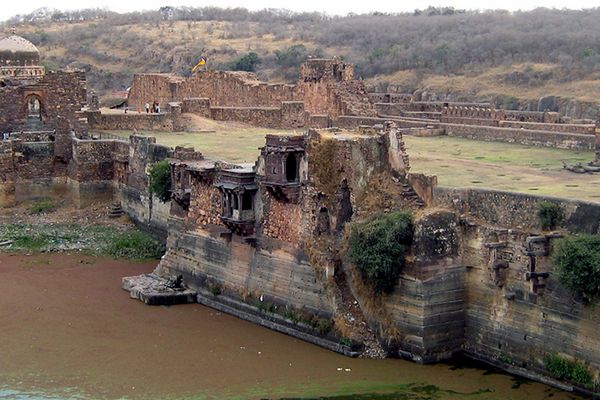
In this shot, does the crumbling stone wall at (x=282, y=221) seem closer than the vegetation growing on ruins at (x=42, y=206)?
Yes

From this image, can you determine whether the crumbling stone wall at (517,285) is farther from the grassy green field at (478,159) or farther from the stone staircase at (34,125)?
the stone staircase at (34,125)

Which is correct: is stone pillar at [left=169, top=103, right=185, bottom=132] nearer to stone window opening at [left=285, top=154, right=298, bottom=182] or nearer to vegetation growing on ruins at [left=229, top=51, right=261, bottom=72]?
stone window opening at [left=285, top=154, right=298, bottom=182]

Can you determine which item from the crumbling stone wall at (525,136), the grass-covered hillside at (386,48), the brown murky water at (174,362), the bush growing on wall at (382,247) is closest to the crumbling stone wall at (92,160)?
the brown murky water at (174,362)

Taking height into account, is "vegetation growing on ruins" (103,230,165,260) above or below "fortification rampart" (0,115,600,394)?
below

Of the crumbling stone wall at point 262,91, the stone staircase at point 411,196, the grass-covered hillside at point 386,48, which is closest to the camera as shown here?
the stone staircase at point 411,196

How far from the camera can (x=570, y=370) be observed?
15.3 meters

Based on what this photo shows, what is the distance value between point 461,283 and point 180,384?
14.9ft

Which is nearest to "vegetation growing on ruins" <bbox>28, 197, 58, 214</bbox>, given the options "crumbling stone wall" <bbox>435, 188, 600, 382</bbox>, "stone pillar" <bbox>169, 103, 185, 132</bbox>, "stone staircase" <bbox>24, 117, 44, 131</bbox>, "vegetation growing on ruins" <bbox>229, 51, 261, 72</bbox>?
"stone staircase" <bbox>24, 117, 44, 131</bbox>

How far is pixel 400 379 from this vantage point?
631 inches

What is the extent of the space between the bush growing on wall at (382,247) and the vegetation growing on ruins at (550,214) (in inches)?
81.1

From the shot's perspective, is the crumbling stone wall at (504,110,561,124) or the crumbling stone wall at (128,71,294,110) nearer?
the crumbling stone wall at (504,110,561,124)

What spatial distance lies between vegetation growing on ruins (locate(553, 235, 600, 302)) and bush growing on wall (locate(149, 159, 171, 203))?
1067 centimetres

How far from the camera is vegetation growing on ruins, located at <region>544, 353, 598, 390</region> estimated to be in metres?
15.1

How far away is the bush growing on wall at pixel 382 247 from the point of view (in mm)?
16750
